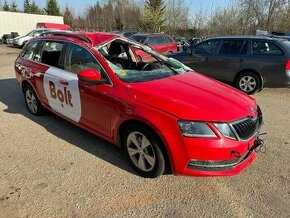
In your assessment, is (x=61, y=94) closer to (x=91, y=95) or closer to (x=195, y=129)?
(x=91, y=95)

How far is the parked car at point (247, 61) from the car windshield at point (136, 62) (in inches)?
152

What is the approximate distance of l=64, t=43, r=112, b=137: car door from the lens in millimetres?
4137

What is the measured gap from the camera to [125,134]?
157 inches

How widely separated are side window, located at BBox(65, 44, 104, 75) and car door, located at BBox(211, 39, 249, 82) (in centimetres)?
506

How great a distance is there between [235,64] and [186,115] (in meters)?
5.69

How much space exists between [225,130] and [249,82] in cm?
554

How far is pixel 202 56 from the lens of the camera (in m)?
9.26

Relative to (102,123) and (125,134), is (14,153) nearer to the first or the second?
(102,123)

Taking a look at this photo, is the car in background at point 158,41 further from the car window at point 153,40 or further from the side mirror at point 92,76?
the side mirror at point 92,76

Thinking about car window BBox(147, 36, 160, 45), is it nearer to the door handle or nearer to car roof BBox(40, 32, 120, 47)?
car roof BBox(40, 32, 120, 47)

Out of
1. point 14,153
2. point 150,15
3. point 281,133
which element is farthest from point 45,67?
point 150,15

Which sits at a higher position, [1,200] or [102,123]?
[102,123]

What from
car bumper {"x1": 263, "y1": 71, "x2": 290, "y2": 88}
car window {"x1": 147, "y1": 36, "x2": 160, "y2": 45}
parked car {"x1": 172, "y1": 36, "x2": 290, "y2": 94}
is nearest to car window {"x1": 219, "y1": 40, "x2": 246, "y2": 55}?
parked car {"x1": 172, "y1": 36, "x2": 290, "y2": 94}

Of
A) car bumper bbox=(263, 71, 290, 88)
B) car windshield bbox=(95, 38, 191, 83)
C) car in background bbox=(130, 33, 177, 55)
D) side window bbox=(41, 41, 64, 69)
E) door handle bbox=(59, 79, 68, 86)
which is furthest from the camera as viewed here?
car in background bbox=(130, 33, 177, 55)
